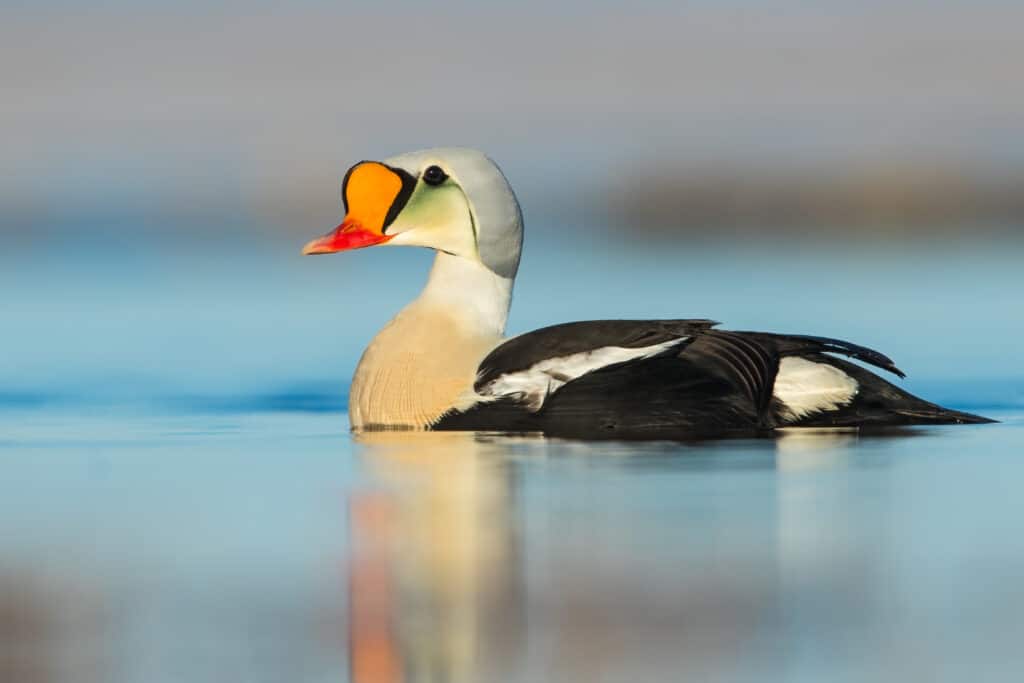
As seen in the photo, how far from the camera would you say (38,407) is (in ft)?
30.3

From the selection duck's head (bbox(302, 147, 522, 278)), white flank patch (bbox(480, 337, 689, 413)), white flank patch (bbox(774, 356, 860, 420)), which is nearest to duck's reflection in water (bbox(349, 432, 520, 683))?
white flank patch (bbox(480, 337, 689, 413))

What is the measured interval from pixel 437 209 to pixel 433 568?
12.1 ft

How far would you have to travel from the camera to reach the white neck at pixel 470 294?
8383 mm

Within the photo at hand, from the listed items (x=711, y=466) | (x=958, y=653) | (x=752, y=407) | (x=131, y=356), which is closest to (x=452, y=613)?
(x=958, y=653)

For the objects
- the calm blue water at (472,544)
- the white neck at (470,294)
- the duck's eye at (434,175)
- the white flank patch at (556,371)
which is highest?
the duck's eye at (434,175)

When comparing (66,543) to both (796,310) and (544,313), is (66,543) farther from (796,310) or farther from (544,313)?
(796,310)

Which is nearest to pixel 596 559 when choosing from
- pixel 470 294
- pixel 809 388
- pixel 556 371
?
pixel 556 371

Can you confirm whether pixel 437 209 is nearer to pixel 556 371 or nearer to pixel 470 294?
pixel 470 294

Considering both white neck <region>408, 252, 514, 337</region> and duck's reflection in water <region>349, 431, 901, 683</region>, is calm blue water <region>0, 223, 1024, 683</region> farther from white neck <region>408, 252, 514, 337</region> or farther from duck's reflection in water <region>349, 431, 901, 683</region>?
white neck <region>408, 252, 514, 337</region>

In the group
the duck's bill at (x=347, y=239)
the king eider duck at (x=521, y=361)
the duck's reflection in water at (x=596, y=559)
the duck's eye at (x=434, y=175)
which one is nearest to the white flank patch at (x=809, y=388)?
the king eider duck at (x=521, y=361)

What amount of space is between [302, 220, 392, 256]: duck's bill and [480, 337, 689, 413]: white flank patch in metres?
1.03

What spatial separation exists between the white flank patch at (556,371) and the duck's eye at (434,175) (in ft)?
3.47

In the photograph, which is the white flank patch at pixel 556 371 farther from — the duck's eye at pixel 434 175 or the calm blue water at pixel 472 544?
the duck's eye at pixel 434 175

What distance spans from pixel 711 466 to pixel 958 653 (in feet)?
8.47
